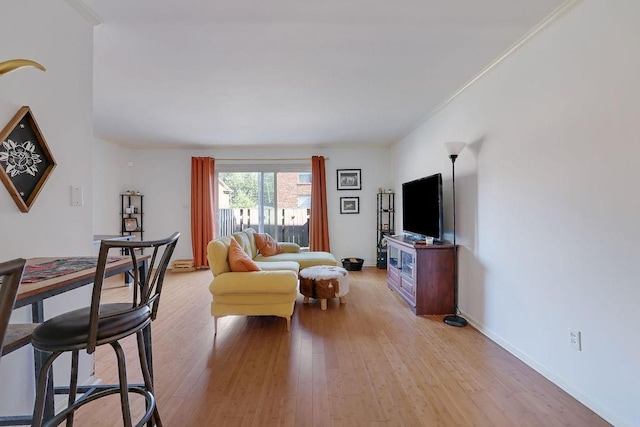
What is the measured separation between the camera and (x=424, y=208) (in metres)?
3.70

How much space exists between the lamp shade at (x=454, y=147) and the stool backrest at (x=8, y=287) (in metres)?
3.18

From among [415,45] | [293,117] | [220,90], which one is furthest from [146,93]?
[415,45]

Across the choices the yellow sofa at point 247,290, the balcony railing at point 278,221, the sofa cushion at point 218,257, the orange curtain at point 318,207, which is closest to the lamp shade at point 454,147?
the yellow sofa at point 247,290

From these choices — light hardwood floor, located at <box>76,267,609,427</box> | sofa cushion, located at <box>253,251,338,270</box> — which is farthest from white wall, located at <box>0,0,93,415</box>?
sofa cushion, located at <box>253,251,338,270</box>

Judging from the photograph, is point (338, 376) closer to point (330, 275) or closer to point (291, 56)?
point (330, 275)

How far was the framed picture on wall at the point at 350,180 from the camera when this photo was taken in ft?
19.7

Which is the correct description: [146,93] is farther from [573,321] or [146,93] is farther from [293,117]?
A: [573,321]

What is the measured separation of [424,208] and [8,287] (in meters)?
3.63

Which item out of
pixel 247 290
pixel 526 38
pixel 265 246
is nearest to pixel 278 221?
pixel 265 246

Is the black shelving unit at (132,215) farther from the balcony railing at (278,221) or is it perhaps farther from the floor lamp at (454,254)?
the floor lamp at (454,254)

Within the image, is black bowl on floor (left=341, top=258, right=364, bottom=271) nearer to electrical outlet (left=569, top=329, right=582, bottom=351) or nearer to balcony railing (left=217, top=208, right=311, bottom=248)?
balcony railing (left=217, top=208, right=311, bottom=248)

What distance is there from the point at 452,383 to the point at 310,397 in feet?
3.12

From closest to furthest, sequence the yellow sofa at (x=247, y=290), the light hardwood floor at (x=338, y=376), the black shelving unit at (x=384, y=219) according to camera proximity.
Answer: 1. the light hardwood floor at (x=338, y=376)
2. the yellow sofa at (x=247, y=290)
3. the black shelving unit at (x=384, y=219)

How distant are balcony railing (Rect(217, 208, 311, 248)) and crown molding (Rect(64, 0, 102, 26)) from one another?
4.26m
